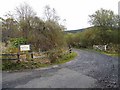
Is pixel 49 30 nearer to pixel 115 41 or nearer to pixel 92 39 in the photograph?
pixel 115 41

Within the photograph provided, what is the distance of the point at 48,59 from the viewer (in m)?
13.3

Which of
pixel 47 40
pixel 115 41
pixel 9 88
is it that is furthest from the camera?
pixel 115 41

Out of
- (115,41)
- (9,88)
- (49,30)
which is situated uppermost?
(49,30)

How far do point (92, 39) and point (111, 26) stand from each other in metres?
4.48

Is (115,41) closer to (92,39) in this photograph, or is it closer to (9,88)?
(92,39)

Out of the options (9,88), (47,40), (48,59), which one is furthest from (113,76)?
(47,40)

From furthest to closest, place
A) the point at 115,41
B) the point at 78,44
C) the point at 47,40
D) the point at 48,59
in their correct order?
the point at 78,44 → the point at 115,41 → the point at 47,40 → the point at 48,59

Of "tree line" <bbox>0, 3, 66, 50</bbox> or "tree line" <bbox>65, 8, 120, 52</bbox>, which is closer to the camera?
"tree line" <bbox>0, 3, 66, 50</bbox>

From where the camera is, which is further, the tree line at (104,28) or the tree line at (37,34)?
the tree line at (104,28)

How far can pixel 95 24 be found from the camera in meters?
27.9

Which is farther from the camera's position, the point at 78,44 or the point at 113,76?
the point at 78,44

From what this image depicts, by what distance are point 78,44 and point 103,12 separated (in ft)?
35.6

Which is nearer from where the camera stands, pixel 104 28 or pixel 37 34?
pixel 37 34

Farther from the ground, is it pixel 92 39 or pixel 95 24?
pixel 95 24
